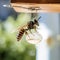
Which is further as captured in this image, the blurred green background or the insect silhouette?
the blurred green background

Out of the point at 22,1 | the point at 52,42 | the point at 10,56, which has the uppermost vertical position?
the point at 22,1

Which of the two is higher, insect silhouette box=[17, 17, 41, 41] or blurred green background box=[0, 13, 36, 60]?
insect silhouette box=[17, 17, 41, 41]

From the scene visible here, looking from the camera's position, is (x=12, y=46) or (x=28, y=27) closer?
(x=28, y=27)

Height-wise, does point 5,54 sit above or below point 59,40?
below

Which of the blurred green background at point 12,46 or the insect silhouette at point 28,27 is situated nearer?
the insect silhouette at point 28,27

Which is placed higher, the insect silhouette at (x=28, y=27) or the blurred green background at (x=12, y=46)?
the insect silhouette at (x=28, y=27)

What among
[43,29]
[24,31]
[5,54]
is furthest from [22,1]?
[5,54]

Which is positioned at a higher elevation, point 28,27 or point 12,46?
point 28,27

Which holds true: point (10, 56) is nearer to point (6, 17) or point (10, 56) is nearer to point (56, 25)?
point (6, 17)
